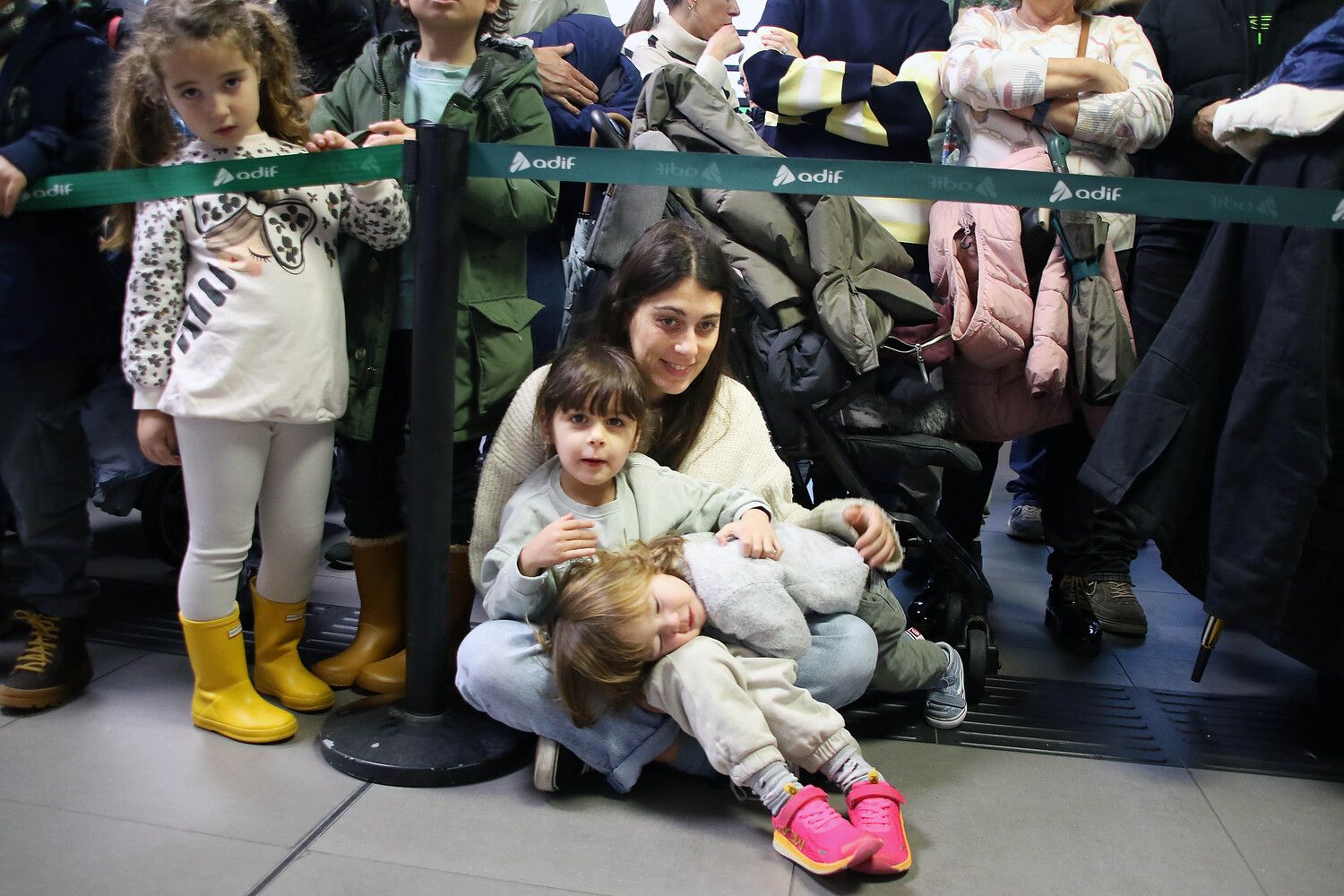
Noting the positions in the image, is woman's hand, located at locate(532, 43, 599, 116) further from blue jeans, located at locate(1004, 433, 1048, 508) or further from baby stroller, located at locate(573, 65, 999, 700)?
blue jeans, located at locate(1004, 433, 1048, 508)

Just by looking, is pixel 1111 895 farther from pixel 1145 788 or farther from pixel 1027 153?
pixel 1027 153

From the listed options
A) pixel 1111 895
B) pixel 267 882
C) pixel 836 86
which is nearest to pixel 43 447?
pixel 267 882

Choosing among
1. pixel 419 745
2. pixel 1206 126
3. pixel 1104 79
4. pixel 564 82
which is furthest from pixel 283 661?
pixel 1206 126

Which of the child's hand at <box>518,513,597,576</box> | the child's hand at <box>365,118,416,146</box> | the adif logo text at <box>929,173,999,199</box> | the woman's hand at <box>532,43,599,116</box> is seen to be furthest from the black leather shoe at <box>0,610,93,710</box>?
the adif logo text at <box>929,173,999,199</box>

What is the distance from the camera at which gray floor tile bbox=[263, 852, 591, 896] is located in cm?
158

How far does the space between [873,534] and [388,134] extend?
1.25m

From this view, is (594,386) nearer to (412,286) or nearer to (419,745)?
(412,286)

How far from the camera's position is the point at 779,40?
2746mm

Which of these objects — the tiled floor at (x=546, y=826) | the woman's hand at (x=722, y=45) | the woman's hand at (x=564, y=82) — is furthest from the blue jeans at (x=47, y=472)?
the woman's hand at (x=722, y=45)

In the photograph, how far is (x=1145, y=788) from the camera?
2037 millimetres

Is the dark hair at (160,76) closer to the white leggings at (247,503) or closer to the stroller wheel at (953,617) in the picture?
the white leggings at (247,503)

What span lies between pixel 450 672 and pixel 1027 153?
1.86 metres

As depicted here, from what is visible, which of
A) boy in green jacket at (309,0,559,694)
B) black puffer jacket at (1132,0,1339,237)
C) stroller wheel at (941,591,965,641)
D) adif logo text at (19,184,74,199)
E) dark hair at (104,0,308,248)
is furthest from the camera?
black puffer jacket at (1132,0,1339,237)

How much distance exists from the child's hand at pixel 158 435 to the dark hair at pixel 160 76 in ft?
1.18
